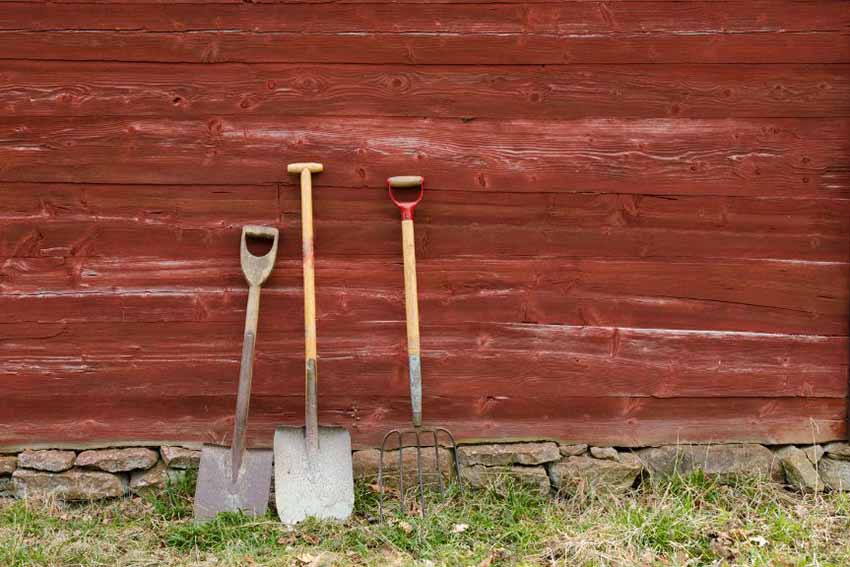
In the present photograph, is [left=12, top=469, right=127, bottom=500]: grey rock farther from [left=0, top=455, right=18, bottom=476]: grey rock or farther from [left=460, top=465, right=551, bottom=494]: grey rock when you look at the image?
[left=460, top=465, right=551, bottom=494]: grey rock

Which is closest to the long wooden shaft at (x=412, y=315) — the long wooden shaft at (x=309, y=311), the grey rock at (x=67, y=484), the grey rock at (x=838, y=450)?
the long wooden shaft at (x=309, y=311)

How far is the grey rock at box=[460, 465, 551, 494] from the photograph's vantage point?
12.9 feet

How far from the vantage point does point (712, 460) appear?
13.1ft

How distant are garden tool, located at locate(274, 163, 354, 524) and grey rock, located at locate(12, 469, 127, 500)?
84cm

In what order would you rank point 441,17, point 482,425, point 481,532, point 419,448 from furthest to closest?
point 482,425 < point 441,17 < point 419,448 < point 481,532

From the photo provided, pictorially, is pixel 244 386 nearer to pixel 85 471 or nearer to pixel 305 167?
pixel 85 471

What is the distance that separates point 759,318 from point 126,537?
9.92 ft

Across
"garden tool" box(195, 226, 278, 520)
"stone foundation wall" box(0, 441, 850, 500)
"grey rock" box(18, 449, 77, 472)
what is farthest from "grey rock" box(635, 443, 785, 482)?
"grey rock" box(18, 449, 77, 472)

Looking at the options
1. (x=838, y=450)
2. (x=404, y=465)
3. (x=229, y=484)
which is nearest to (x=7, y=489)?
(x=229, y=484)

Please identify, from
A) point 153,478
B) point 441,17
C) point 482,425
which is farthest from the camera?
point 482,425

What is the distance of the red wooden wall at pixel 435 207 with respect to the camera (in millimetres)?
3734

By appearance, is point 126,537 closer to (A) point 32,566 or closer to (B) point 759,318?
(A) point 32,566

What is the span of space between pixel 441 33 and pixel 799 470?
2649mm

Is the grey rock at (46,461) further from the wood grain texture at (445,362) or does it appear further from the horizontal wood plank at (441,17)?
the horizontal wood plank at (441,17)
